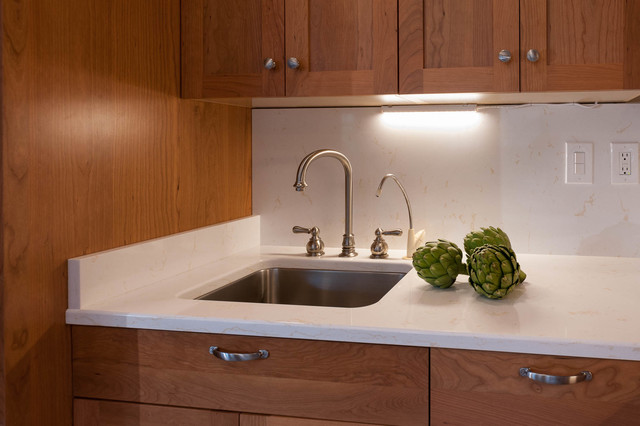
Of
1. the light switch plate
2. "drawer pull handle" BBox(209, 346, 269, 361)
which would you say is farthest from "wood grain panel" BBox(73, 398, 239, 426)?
the light switch plate

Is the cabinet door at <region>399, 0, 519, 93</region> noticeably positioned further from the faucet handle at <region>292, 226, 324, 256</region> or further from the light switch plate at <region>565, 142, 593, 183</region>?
the faucet handle at <region>292, 226, 324, 256</region>

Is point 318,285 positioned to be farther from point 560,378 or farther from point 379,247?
point 560,378

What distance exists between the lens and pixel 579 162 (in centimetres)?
200

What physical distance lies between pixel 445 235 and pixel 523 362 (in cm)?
95

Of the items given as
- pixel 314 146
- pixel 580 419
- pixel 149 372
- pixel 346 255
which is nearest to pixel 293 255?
pixel 346 255

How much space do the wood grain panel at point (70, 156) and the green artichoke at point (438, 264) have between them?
66 cm

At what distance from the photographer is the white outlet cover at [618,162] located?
1.95m

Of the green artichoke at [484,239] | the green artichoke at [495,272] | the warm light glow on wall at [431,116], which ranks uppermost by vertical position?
the warm light glow on wall at [431,116]

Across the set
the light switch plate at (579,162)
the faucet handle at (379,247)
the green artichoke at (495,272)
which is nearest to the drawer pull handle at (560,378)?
the green artichoke at (495,272)

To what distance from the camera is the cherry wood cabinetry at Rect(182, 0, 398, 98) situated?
1.73 metres

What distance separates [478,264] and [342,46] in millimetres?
676

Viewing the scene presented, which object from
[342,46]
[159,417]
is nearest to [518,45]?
[342,46]

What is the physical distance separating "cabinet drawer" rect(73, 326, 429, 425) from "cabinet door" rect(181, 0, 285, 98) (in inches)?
29.5

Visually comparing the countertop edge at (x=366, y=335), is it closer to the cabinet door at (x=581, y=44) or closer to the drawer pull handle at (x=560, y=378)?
the drawer pull handle at (x=560, y=378)
